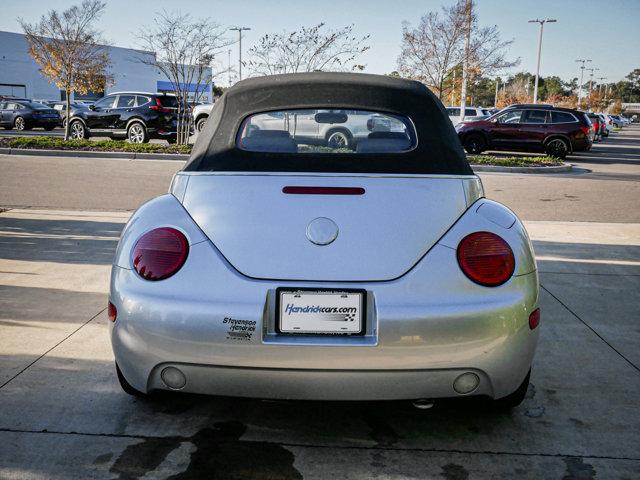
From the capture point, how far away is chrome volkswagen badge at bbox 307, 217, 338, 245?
8.38 feet

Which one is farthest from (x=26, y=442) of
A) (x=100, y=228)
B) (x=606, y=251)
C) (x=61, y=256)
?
(x=606, y=251)

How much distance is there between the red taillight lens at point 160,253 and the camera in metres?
2.62

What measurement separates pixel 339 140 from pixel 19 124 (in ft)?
103

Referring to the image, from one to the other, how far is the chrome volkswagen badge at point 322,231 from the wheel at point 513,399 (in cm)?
114

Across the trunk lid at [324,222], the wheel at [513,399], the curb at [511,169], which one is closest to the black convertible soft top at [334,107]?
the trunk lid at [324,222]

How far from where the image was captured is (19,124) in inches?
1230

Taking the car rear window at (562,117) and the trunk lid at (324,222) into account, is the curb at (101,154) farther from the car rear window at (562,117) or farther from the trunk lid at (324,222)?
the trunk lid at (324,222)

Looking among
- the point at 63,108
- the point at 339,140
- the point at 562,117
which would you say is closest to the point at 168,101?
the point at 562,117

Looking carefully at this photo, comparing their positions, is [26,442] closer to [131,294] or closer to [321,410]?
[131,294]

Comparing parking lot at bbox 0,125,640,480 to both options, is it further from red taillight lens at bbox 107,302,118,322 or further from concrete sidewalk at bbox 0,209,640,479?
red taillight lens at bbox 107,302,118,322

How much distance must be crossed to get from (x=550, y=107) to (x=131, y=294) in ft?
71.5

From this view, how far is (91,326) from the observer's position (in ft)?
14.1

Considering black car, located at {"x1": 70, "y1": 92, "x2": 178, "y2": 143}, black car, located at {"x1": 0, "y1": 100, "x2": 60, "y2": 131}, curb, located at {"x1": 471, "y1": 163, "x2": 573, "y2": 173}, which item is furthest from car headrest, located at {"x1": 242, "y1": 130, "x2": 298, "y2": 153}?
black car, located at {"x1": 0, "y1": 100, "x2": 60, "y2": 131}

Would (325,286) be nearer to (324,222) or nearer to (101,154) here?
(324,222)
